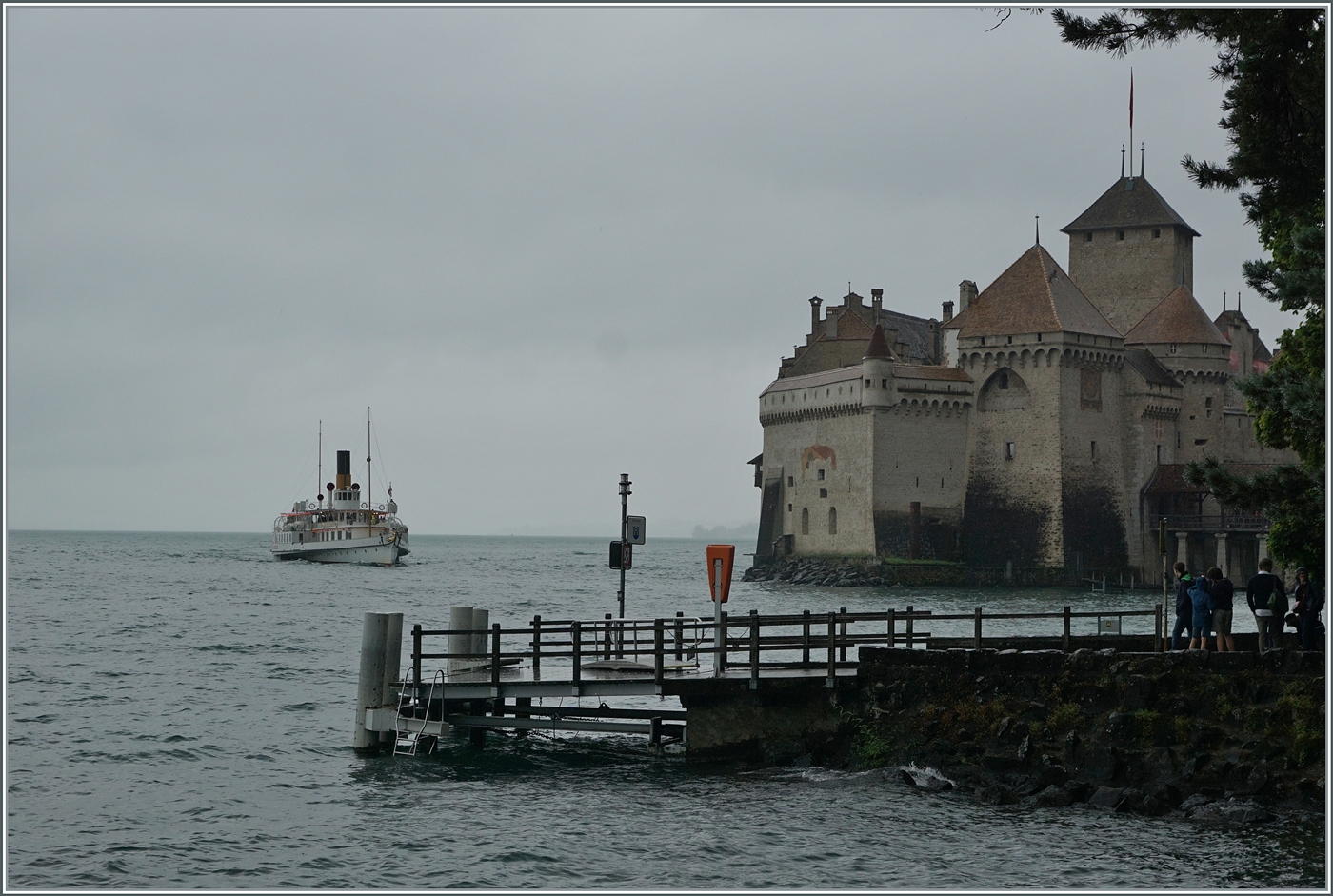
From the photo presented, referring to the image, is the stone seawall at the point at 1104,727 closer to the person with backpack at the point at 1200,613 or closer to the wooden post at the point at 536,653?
the person with backpack at the point at 1200,613

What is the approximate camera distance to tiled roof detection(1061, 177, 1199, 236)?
91438mm

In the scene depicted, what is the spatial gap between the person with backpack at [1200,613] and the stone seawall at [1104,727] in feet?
4.74

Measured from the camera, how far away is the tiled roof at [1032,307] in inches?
3002

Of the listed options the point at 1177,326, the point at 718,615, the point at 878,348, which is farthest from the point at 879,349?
the point at 718,615

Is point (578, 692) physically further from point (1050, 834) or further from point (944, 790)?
point (1050, 834)

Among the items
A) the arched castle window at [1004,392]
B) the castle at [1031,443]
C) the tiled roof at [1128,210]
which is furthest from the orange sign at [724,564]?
the tiled roof at [1128,210]

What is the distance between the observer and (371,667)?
73.8ft

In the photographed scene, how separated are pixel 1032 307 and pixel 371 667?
58.9m

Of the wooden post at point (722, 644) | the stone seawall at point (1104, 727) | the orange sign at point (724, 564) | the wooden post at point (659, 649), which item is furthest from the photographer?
the wooden post at point (722, 644)

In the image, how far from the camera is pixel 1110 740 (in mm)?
19391

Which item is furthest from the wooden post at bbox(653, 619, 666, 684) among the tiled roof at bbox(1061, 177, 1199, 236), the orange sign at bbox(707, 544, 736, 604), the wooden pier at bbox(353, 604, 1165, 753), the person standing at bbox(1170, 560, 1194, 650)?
the tiled roof at bbox(1061, 177, 1199, 236)

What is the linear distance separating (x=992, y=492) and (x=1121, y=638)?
5515 cm

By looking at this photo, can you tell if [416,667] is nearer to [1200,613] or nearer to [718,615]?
[718,615]

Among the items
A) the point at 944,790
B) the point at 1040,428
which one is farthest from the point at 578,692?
the point at 1040,428
